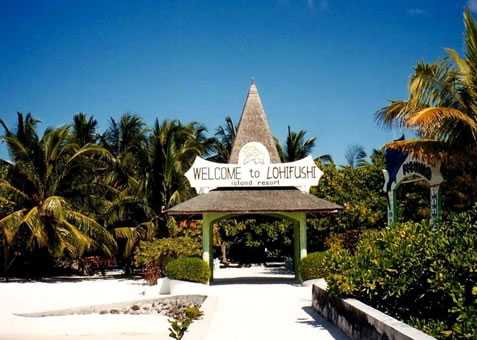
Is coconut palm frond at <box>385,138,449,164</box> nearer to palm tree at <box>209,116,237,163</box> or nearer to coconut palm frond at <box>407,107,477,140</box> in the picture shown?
coconut palm frond at <box>407,107,477,140</box>

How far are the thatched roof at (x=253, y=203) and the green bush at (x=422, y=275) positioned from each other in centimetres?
706

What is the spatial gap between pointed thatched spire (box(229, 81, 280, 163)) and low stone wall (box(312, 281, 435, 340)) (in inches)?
370

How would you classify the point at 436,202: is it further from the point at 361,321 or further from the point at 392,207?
the point at 361,321

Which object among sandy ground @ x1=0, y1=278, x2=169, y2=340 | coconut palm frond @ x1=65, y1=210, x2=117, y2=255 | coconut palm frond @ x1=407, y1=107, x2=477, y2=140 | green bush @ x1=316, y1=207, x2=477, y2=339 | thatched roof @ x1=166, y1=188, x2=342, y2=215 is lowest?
sandy ground @ x1=0, y1=278, x2=169, y2=340

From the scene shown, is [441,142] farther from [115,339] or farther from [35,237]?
[35,237]

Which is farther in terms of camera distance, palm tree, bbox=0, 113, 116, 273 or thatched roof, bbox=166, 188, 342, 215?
palm tree, bbox=0, 113, 116, 273

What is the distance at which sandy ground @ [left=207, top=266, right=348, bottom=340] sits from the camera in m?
9.15

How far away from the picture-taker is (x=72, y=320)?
43.7ft

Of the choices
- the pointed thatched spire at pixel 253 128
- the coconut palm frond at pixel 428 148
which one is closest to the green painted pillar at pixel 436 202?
the coconut palm frond at pixel 428 148

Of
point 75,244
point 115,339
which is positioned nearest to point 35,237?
point 75,244

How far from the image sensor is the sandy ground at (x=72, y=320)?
11930 millimetres

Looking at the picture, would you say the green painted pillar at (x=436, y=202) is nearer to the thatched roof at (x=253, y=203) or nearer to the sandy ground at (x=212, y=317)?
the thatched roof at (x=253, y=203)

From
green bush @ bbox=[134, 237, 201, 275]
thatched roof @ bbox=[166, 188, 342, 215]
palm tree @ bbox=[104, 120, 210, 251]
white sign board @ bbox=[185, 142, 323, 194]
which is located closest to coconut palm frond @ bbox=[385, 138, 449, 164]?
thatched roof @ bbox=[166, 188, 342, 215]

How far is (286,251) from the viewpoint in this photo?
2920cm
